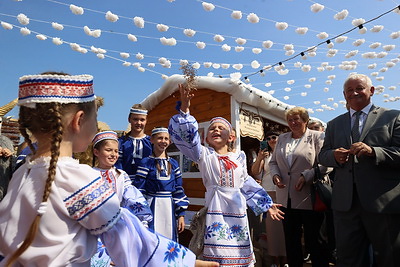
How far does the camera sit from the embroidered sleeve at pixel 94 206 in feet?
3.54

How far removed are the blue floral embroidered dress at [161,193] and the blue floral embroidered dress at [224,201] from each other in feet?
2.37

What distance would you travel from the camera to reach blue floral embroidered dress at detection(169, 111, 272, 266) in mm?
2678

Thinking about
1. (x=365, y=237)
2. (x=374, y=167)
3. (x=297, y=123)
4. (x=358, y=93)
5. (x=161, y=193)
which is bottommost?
(x=365, y=237)

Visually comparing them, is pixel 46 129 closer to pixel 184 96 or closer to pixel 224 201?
pixel 184 96

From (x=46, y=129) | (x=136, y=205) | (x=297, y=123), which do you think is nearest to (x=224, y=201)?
(x=136, y=205)

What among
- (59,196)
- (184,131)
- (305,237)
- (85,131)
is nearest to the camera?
(59,196)

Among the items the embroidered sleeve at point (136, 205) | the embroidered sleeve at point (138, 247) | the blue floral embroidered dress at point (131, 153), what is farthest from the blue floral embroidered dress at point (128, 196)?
the embroidered sleeve at point (138, 247)

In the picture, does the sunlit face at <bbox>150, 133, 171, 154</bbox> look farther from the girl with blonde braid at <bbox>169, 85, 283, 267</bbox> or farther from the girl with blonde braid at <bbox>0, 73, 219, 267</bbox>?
the girl with blonde braid at <bbox>0, 73, 219, 267</bbox>

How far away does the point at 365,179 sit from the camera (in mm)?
2699

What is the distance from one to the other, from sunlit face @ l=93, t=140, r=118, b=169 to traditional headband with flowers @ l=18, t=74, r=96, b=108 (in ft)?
5.99

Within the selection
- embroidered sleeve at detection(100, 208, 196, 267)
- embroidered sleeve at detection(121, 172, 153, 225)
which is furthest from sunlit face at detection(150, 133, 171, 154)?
embroidered sleeve at detection(100, 208, 196, 267)

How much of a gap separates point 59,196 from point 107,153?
1946 millimetres

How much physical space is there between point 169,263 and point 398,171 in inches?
89.8

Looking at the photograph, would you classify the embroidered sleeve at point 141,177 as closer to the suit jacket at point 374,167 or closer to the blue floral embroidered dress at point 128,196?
the blue floral embroidered dress at point 128,196
